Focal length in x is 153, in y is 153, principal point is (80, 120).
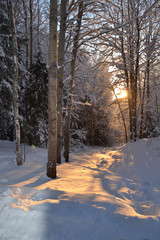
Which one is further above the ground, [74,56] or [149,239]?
[74,56]

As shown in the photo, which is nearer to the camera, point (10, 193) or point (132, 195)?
point (10, 193)

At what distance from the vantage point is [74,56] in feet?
27.8

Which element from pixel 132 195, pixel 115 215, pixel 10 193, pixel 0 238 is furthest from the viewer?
pixel 132 195

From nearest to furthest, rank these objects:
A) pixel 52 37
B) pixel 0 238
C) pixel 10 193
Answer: pixel 0 238, pixel 10 193, pixel 52 37

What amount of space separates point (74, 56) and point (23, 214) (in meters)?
7.96

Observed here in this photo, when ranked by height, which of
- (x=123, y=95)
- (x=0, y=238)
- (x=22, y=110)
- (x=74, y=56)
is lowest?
(x=0, y=238)

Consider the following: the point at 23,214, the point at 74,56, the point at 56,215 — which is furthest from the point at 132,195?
the point at 74,56

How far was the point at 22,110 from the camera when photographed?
14.0m

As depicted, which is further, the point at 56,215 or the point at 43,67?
the point at 43,67

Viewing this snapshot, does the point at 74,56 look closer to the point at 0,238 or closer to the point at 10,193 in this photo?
the point at 10,193

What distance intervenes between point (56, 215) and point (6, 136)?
1890cm

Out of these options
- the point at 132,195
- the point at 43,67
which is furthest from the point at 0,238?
the point at 43,67

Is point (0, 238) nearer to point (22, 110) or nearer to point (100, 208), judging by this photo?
point (100, 208)

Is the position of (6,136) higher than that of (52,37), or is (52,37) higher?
(52,37)
